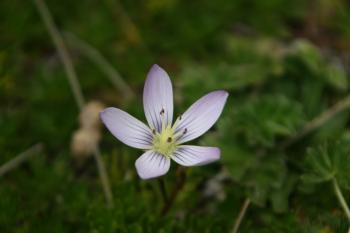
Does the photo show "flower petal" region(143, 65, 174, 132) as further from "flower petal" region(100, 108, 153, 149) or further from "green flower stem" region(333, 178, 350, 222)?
"green flower stem" region(333, 178, 350, 222)

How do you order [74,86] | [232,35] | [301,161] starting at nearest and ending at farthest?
[301,161], [74,86], [232,35]

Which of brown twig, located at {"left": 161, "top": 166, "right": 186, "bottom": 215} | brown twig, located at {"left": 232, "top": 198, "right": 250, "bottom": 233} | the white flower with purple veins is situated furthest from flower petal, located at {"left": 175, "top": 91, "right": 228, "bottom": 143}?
brown twig, located at {"left": 232, "top": 198, "right": 250, "bottom": 233}

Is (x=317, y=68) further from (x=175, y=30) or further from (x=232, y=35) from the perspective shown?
(x=175, y=30)

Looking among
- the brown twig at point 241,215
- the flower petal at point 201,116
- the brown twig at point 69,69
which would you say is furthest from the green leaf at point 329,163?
the brown twig at point 69,69

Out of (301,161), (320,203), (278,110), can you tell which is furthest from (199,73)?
(320,203)

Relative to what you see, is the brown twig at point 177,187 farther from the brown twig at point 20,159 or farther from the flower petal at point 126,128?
the brown twig at point 20,159

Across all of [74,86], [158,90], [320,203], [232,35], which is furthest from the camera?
[232,35]
